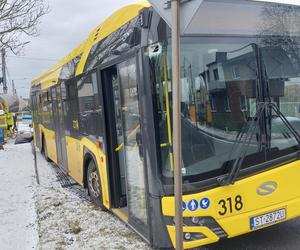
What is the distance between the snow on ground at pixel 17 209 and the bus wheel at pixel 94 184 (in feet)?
3.14

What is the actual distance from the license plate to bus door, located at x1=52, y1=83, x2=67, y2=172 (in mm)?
5657

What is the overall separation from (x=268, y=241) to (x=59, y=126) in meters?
5.98

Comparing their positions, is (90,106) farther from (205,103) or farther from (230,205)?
(230,205)

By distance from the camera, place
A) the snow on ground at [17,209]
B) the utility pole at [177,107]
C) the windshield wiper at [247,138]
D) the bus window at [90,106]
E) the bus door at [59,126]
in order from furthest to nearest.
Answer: the bus door at [59,126]
the bus window at [90,106]
the snow on ground at [17,209]
the windshield wiper at [247,138]
the utility pole at [177,107]

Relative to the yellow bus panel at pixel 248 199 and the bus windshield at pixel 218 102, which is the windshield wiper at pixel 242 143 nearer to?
the bus windshield at pixel 218 102

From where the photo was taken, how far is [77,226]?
5492 mm

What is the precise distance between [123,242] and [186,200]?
4.45 ft

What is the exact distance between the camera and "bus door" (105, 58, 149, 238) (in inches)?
171

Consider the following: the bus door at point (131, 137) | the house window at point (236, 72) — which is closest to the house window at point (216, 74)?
the house window at point (236, 72)

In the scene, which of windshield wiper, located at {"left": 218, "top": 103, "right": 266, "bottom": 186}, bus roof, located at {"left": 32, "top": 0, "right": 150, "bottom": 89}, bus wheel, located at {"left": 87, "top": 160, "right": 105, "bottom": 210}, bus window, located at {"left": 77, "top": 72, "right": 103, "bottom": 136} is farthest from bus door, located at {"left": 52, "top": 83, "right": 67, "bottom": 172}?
windshield wiper, located at {"left": 218, "top": 103, "right": 266, "bottom": 186}

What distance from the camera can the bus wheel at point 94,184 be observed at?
20.0 feet

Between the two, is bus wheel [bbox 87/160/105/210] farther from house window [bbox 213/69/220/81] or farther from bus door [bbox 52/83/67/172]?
house window [bbox 213/69/220/81]

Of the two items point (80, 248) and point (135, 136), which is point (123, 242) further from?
point (135, 136)

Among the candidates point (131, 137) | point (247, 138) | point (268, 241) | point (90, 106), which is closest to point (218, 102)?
point (247, 138)
